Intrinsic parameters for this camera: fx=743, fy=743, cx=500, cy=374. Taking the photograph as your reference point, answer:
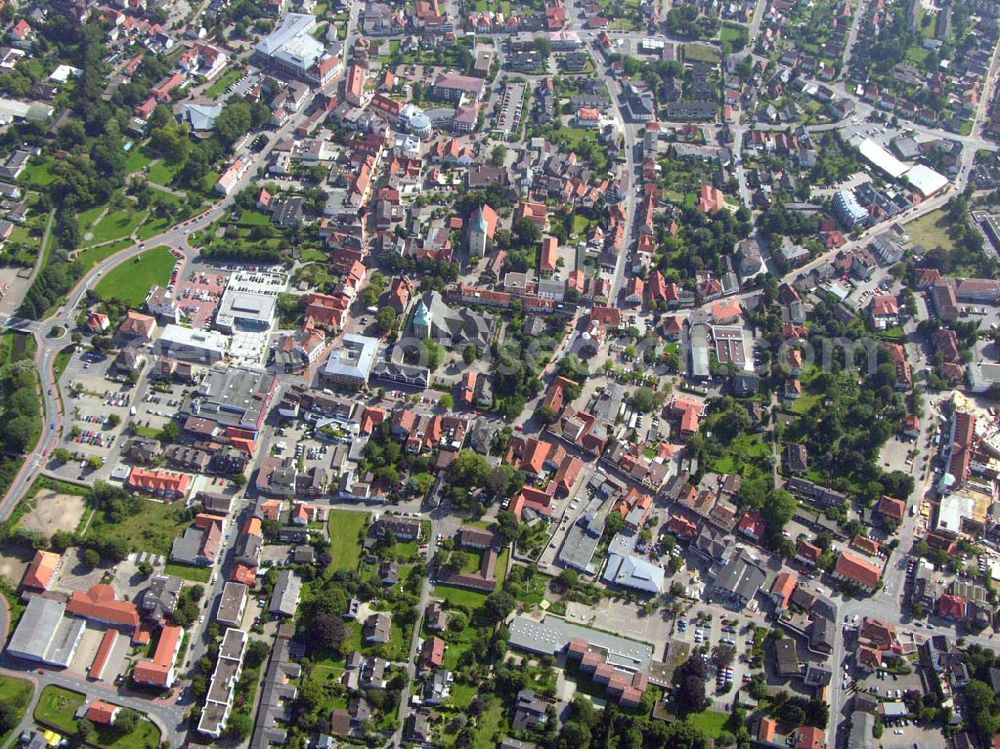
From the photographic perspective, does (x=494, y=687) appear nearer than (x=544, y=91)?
Yes

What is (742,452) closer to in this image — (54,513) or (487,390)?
(487,390)

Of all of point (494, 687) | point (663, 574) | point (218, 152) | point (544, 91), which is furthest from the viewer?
point (544, 91)

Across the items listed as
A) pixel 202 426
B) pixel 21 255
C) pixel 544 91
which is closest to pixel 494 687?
pixel 202 426

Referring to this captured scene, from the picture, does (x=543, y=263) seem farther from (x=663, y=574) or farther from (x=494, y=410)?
(x=663, y=574)

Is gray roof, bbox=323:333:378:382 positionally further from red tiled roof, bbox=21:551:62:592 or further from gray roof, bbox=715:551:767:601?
gray roof, bbox=715:551:767:601

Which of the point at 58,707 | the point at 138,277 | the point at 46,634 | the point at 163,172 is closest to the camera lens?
the point at 58,707

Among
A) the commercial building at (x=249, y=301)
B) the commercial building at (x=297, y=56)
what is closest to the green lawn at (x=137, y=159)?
the commercial building at (x=297, y=56)

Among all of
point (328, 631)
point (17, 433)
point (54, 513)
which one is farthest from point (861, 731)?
point (17, 433)
